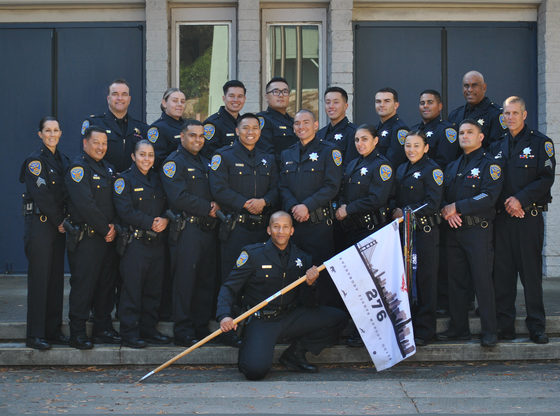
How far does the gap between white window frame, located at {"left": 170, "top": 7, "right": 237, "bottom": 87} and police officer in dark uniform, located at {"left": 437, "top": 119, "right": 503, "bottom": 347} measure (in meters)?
4.45

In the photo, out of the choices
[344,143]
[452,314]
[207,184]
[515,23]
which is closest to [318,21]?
[515,23]

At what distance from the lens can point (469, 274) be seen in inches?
285

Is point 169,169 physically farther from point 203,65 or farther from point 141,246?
point 203,65

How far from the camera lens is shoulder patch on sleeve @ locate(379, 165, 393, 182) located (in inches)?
281

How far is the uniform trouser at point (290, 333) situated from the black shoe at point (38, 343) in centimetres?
179

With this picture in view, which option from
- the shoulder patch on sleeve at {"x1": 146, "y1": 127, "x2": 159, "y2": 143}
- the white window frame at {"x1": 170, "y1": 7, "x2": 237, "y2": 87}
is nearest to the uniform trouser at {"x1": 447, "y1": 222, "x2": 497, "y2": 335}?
the shoulder patch on sleeve at {"x1": 146, "y1": 127, "x2": 159, "y2": 143}

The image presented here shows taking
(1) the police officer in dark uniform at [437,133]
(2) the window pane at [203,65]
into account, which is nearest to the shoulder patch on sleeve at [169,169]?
(1) the police officer in dark uniform at [437,133]

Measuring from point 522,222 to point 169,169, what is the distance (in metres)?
3.29

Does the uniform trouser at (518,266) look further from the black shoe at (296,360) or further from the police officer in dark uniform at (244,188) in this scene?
the police officer in dark uniform at (244,188)

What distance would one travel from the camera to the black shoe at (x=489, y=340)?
702 centimetres

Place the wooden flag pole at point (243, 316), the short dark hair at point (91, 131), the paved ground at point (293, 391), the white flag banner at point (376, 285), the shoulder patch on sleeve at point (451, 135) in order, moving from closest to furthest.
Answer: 1. the paved ground at point (293, 391)
2. the wooden flag pole at point (243, 316)
3. the white flag banner at point (376, 285)
4. the short dark hair at point (91, 131)
5. the shoulder patch on sleeve at point (451, 135)

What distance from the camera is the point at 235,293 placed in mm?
6816

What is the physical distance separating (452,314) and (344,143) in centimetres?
203

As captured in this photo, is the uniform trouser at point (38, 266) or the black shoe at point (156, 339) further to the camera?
the black shoe at point (156, 339)
